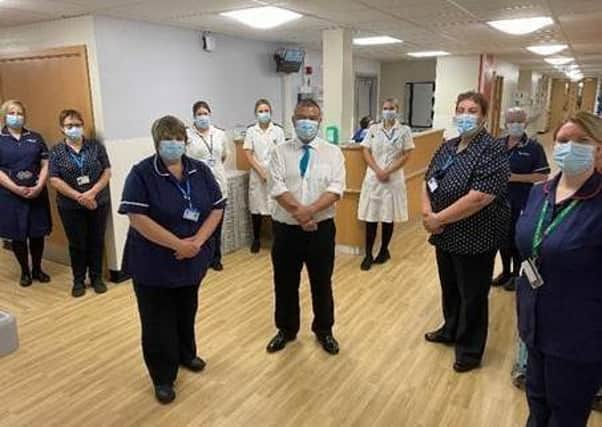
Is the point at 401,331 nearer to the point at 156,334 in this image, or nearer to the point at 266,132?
the point at 156,334

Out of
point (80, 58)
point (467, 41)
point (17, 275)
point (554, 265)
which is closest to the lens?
point (554, 265)

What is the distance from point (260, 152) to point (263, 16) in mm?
1221

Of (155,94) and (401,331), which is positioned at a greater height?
(155,94)

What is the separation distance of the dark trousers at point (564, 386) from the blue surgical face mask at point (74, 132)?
10.9 ft

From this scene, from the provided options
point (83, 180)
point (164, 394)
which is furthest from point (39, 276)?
point (164, 394)

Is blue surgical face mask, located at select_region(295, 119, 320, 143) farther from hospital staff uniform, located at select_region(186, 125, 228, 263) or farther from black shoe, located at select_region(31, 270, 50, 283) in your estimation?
black shoe, located at select_region(31, 270, 50, 283)

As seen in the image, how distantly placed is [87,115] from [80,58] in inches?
17.3

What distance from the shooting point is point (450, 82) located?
332 inches

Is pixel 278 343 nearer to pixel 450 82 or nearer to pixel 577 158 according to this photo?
pixel 577 158

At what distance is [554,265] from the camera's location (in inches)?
61.9

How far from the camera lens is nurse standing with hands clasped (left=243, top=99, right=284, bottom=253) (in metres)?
4.55

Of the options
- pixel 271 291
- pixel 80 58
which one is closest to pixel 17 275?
pixel 80 58

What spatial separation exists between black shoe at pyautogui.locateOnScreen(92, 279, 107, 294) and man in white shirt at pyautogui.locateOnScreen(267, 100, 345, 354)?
5.89 ft

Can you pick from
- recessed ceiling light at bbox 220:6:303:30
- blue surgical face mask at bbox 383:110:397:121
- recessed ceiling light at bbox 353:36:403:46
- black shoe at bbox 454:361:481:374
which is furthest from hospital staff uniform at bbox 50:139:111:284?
recessed ceiling light at bbox 353:36:403:46
